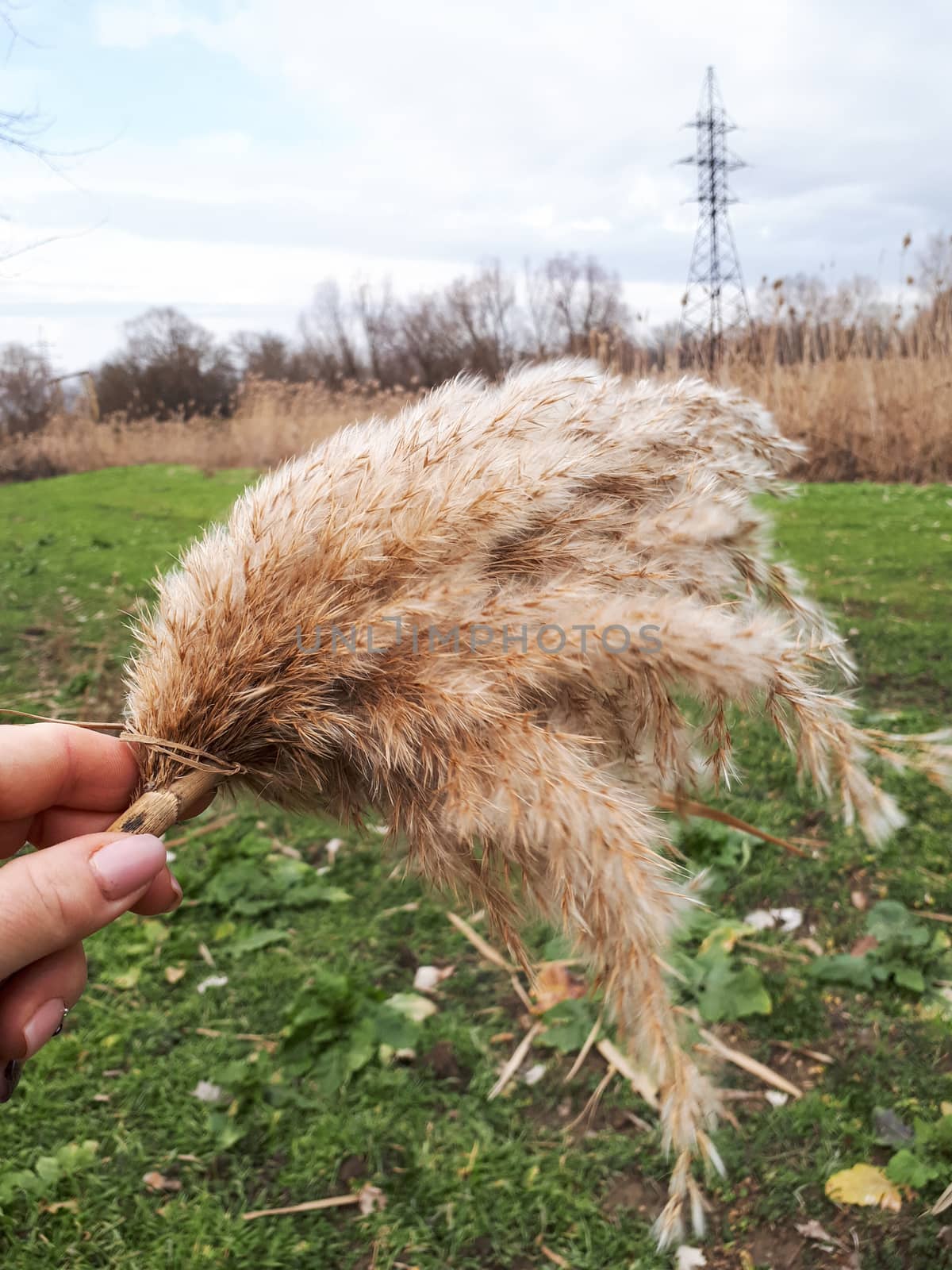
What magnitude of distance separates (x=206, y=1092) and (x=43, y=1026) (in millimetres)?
1459

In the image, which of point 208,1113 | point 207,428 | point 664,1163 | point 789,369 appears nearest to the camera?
point 664,1163

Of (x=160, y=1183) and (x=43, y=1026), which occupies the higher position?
(x=43, y=1026)

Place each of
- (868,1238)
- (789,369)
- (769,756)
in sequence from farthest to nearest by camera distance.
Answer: (789,369), (769,756), (868,1238)

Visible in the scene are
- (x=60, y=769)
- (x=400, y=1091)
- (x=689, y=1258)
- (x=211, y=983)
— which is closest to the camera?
(x=60, y=769)

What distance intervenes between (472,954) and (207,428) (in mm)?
12404

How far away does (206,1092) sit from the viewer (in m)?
2.42

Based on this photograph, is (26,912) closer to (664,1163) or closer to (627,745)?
(627,745)

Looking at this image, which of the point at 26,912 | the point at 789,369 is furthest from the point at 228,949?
the point at 789,369

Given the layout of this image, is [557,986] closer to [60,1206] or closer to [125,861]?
[60,1206]

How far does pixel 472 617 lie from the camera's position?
1.04 metres

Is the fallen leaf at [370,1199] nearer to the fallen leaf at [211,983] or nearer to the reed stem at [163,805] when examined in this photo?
the fallen leaf at [211,983]

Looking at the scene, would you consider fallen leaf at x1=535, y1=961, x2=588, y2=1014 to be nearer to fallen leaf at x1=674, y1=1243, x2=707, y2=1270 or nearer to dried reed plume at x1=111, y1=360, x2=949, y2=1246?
fallen leaf at x1=674, y1=1243, x2=707, y2=1270

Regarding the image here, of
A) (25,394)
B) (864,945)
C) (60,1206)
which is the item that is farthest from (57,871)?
(25,394)

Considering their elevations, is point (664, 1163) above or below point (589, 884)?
below
